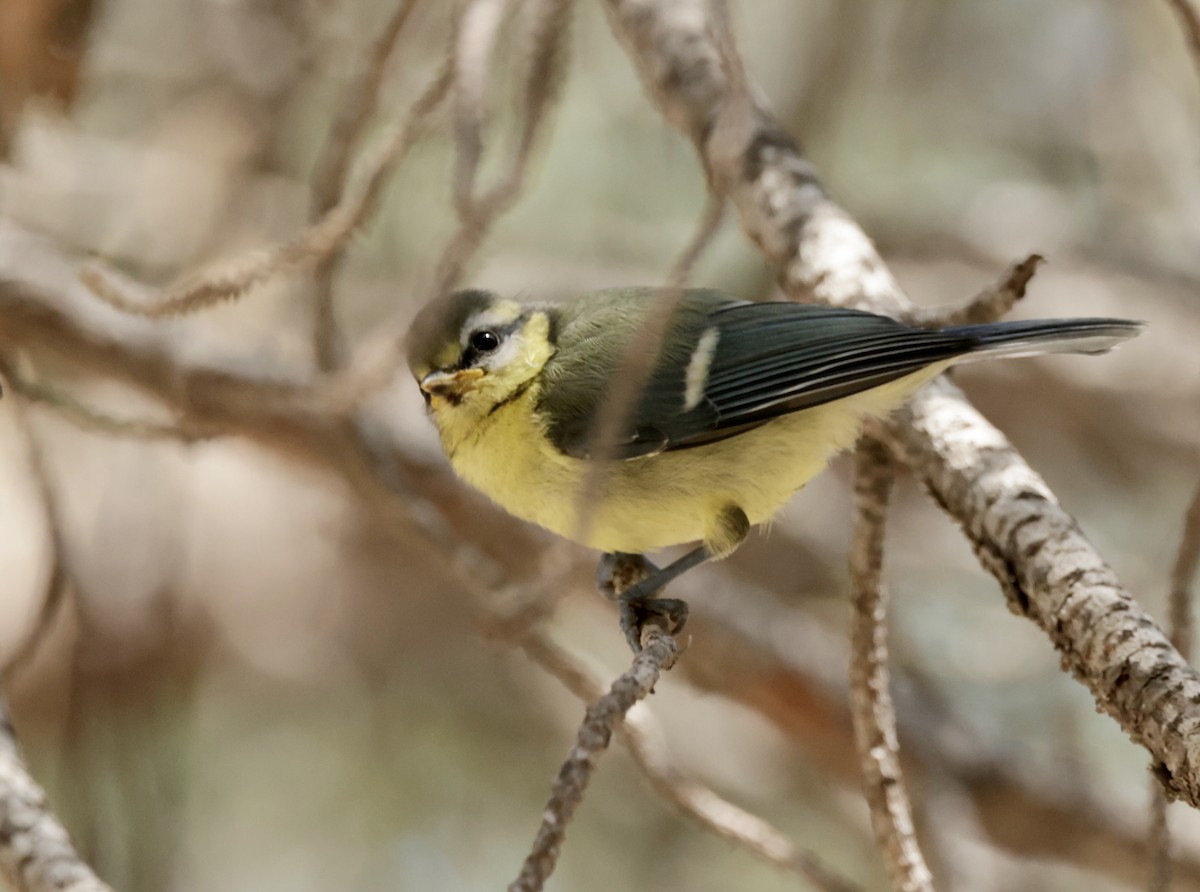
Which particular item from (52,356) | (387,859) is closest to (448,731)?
(387,859)

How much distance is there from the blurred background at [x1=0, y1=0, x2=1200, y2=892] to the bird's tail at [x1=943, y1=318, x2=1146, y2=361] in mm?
1428

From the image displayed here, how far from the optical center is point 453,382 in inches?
103

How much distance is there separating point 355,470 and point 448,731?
1.60 meters

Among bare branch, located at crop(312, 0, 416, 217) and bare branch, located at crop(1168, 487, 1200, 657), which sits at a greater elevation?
bare branch, located at crop(312, 0, 416, 217)

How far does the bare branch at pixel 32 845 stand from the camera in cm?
151

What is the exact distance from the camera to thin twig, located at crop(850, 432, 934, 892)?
2.01 meters

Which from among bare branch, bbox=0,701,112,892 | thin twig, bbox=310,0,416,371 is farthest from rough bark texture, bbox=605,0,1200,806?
bare branch, bbox=0,701,112,892

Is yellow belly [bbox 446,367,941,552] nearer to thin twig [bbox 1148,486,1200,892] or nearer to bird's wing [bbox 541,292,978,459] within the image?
bird's wing [bbox 541,292,978,459]

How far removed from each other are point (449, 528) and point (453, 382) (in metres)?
1.14

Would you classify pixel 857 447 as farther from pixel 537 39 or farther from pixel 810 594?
pixel 810 594

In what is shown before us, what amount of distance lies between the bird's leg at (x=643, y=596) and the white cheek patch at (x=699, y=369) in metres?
0.30

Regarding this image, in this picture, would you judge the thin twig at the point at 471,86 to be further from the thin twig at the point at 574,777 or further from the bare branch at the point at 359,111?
the thin twig at the point at 574,777

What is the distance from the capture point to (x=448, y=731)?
4645 mm

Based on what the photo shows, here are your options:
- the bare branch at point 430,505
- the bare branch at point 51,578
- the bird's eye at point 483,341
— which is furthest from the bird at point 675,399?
the bare branch at point 51,578
